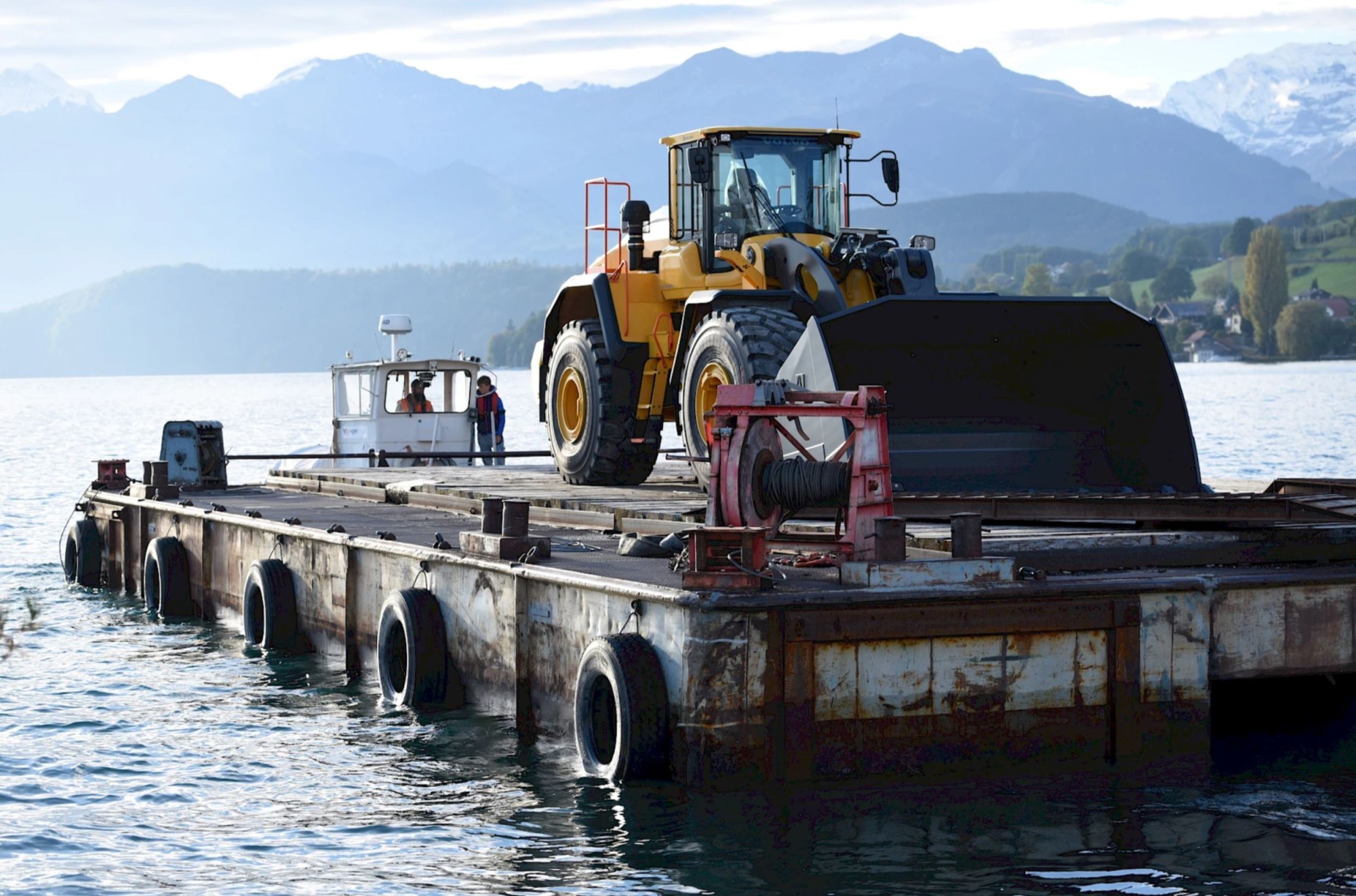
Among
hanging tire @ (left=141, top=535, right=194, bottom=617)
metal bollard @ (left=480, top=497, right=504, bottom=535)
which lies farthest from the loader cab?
hanging tire @ (left=141, top=535, right=194, bottom=617)

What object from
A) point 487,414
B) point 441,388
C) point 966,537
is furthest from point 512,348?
point 966,537

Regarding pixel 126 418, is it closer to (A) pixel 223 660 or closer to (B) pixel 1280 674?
(A) pixel 223 660

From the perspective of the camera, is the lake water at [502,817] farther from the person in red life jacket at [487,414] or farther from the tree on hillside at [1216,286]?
the tree on hillside at [1216,286]

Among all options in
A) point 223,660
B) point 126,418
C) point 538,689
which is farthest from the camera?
point 126,418

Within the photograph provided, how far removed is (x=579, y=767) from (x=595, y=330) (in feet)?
21.8

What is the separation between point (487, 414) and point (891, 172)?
35.8 feet

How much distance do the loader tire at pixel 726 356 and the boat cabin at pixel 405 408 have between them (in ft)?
36.3

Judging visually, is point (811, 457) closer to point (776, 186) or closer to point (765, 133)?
point (776, 186)

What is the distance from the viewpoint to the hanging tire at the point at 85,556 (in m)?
20.0

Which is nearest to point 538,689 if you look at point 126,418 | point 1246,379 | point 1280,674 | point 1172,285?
point 1280,674

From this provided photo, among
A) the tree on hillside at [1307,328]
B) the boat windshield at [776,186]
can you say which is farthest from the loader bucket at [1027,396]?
the tree on hillside at [1307,328]

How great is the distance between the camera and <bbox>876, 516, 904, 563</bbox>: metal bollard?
337 inches

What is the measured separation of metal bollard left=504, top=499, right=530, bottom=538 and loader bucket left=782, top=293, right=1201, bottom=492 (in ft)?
9.12

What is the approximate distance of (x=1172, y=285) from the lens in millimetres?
193750
